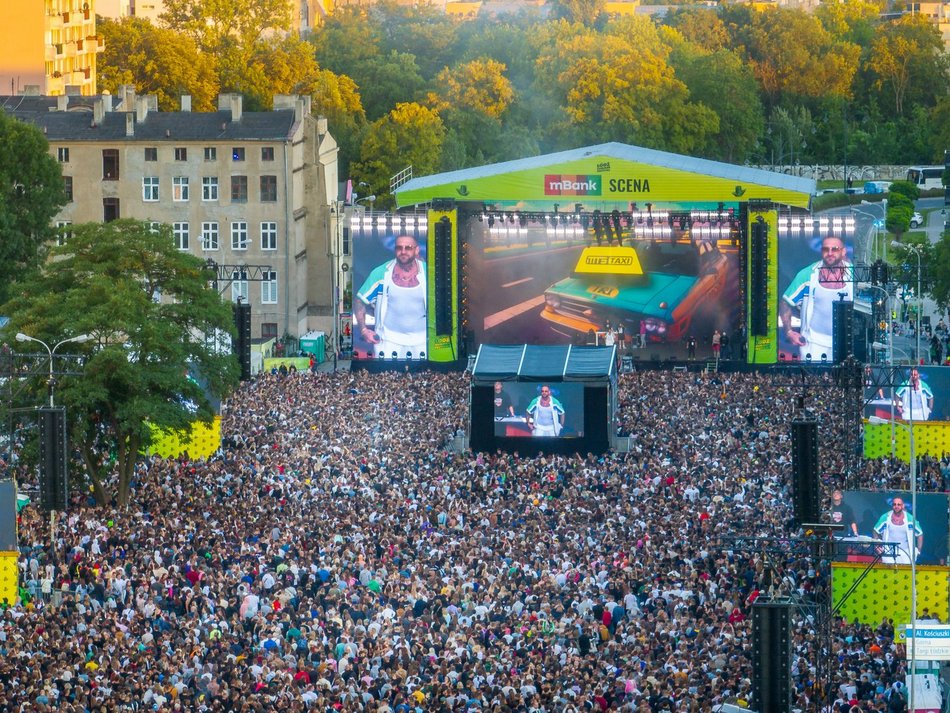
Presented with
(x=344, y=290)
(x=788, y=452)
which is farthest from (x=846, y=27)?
(x=788, y=452)

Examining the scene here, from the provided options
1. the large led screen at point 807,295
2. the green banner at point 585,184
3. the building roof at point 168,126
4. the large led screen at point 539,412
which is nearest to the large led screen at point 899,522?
the large led screen at point 539,412

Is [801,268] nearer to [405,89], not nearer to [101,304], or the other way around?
[101,304]

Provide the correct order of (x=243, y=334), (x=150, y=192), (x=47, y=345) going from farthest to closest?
(x=150, y=192)
(x=243, y=334)
(x=47, y=345)

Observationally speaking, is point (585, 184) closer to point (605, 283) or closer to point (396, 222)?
point (605, 283)

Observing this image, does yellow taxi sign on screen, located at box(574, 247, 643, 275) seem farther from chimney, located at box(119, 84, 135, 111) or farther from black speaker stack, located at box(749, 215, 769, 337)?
chimney, located at box(119, 84, 135, 111)

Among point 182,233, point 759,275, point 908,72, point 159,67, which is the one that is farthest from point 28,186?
point 908,72
